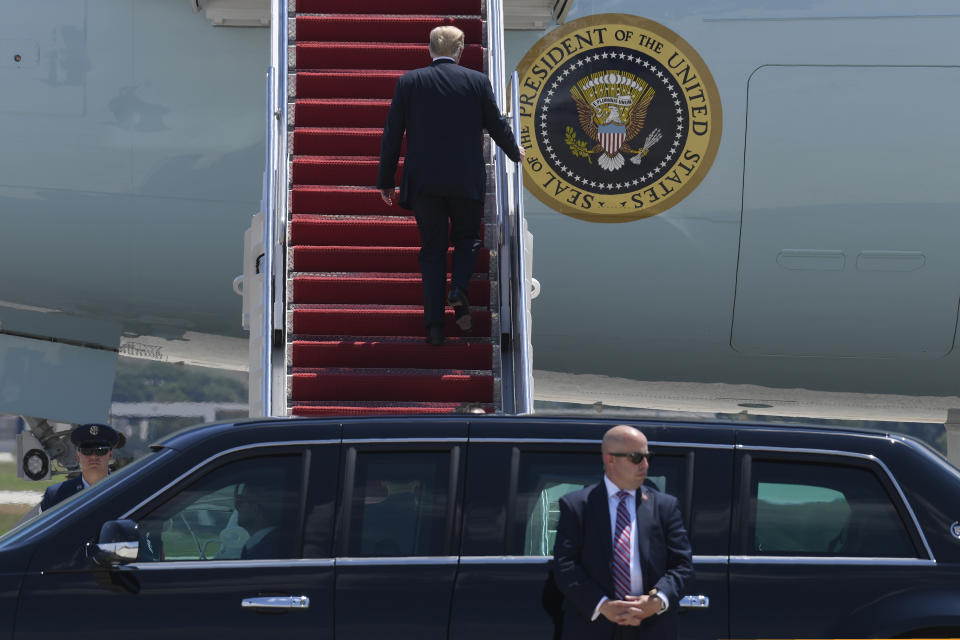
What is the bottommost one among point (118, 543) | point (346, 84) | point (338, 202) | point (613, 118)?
point (118, 543)

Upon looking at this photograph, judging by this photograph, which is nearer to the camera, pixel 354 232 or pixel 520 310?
pixel 520 310

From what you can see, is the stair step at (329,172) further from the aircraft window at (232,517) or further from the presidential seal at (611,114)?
the aircraft window at (232,517)

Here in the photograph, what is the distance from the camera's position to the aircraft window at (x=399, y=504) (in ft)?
17.2

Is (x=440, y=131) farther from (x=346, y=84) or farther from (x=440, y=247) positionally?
(x=346, y=84)

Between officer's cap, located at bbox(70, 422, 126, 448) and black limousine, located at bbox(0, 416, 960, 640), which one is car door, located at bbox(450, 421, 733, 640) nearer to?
black limousine, located at bbox(0, 416, 960, 640)

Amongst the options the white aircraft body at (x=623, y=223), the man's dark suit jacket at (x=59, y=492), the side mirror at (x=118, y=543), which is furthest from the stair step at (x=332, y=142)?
the side mirror at (x=118, y=543)

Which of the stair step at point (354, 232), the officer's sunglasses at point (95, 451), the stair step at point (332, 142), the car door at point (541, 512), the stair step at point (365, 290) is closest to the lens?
the car door at point (541, 512)

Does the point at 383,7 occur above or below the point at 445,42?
above

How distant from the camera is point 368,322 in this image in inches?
318

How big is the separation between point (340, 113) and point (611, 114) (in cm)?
214

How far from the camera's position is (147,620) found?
5.10m

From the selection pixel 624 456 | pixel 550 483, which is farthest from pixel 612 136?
pixel 624 456

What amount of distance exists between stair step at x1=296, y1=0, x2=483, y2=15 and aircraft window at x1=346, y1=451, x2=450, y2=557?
16.7 ft

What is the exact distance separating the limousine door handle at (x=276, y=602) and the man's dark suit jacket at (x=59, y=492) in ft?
7.82
